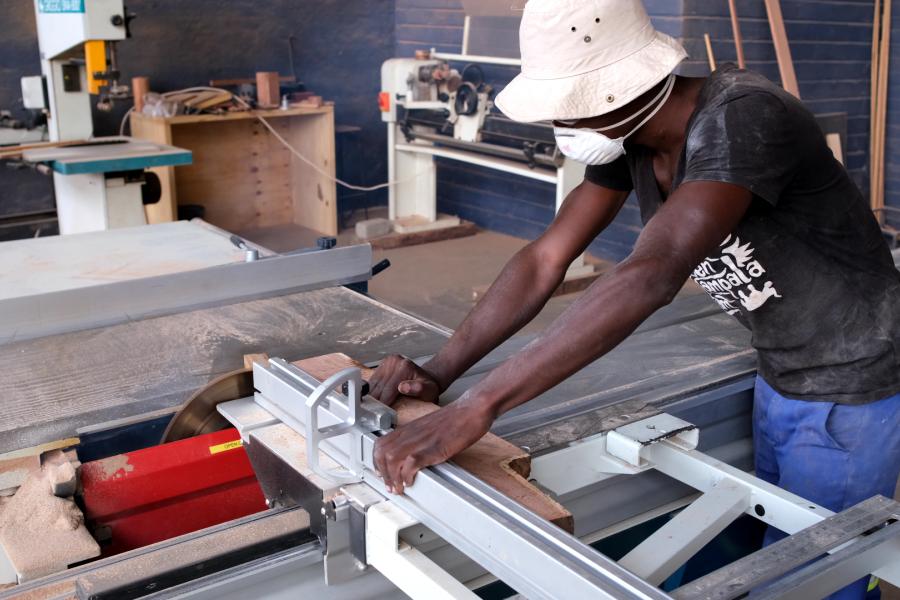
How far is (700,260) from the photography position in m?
1.04

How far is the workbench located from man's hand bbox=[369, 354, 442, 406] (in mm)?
3814

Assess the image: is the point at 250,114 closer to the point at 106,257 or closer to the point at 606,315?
the point at 106,257

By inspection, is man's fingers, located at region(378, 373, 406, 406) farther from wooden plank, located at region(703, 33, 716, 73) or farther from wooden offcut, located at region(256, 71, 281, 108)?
wooden offcut, located at region(256, 71, 281, 108)

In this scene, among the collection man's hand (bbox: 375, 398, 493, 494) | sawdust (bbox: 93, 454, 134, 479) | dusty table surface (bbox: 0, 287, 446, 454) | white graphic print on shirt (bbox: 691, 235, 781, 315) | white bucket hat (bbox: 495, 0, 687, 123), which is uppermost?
white bucket hat (bbox: 495, 0, 687, 123)

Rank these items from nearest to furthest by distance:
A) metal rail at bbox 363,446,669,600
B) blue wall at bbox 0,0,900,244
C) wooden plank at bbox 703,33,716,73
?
1. metal rail at bbox 363,446,669,600
2. wooden plank at bbox 703,33,716,73
3. blue wall at bbox 0,0,900,244

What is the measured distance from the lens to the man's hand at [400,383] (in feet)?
4.06

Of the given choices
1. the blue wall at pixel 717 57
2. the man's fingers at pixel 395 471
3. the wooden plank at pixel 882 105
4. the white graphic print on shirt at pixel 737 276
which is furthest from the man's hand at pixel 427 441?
the wooden plank at pixel 882 105

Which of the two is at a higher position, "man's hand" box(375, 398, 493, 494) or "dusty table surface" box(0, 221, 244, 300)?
"man's hand" box(375, 398, 493, 494)

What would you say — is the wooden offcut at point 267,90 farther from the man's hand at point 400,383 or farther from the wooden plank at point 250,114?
the man's hand at point 400,383

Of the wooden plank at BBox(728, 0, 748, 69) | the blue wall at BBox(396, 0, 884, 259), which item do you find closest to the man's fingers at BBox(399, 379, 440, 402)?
the blue wall at BBox(396, 0, 884, 259)

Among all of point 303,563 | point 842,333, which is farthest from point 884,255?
point 303,563

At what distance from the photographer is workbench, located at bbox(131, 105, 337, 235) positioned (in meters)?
5.12

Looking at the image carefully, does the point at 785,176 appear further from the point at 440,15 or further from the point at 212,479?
the point at 440,15

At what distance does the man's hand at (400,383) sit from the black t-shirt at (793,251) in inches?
16.5
